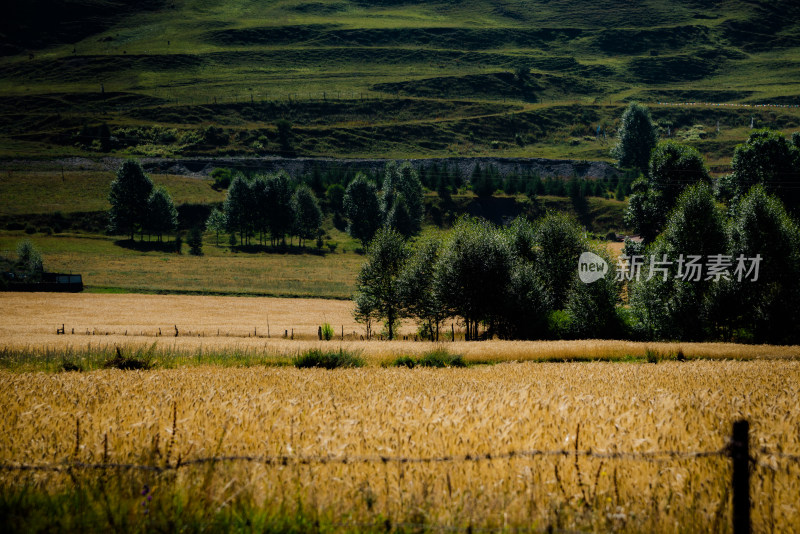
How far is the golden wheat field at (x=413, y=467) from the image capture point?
5.47m

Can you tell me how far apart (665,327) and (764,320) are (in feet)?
23.9

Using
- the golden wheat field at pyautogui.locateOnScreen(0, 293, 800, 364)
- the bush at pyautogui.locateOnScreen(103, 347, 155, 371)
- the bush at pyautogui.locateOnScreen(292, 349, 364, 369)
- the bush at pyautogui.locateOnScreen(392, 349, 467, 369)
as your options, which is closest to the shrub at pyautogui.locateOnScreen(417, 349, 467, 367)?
the bush at pyautogui.locateOnScreen(392, 349, 467, 369)

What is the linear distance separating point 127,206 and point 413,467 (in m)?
140

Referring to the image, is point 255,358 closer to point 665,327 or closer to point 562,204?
point 665,327

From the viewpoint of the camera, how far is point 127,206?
13062 cm

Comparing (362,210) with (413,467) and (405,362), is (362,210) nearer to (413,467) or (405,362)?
(405,362)

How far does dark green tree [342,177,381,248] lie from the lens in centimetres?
13750

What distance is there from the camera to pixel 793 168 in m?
80.2

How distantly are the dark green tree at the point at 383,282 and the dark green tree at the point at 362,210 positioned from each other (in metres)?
69.9

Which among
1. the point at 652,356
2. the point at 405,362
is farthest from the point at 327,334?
the point at 652,356

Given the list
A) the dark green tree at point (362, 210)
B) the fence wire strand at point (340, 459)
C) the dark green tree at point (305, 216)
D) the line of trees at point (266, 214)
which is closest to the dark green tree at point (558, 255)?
the fence wire strand at point (340, 459)

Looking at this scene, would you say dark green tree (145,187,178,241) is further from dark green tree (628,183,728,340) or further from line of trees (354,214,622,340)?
dark green tree (628,183,728,340)

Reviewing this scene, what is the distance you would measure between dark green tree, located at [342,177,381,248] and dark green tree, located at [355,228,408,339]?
69906 mm

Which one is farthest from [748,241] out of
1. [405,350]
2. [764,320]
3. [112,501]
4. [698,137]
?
[698,137]
